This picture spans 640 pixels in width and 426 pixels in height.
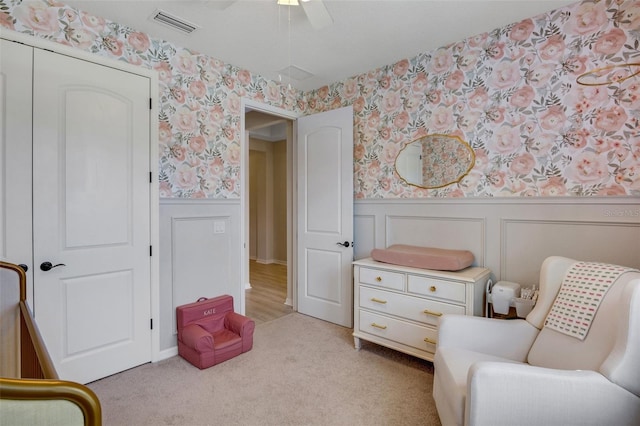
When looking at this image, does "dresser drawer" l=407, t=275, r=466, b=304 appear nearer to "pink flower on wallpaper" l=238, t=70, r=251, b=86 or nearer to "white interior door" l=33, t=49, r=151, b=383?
"white interior door" l=33, t=49, r=151, b=383

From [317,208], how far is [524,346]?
2.19 m

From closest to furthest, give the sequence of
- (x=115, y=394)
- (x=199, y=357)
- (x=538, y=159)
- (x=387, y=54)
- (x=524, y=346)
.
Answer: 1. (x=524, y=346)
2. (x=115, y=394)
3. (x=538, y=159)
4. (x=199, y=357)
5. (x=387, y=54)

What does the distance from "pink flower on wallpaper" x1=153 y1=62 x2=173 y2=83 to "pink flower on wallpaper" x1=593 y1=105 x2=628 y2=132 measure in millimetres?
3135

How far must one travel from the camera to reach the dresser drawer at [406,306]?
7.53 ft

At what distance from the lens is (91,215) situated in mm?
2260

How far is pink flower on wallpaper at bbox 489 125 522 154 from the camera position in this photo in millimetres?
2389

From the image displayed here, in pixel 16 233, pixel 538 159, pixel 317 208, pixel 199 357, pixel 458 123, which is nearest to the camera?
pixel 16 233

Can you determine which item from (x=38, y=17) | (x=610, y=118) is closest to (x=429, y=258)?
(x=610, y=118)

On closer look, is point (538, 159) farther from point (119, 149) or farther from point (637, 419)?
point (119, 149)

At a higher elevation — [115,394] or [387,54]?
[387,54]

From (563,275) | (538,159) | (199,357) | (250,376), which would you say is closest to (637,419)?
(563,275)

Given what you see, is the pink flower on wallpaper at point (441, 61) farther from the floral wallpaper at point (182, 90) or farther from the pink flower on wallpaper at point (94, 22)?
the pink flower on wallpaper at point (94, 22)

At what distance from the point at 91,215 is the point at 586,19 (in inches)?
141

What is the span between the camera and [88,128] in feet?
7.34
